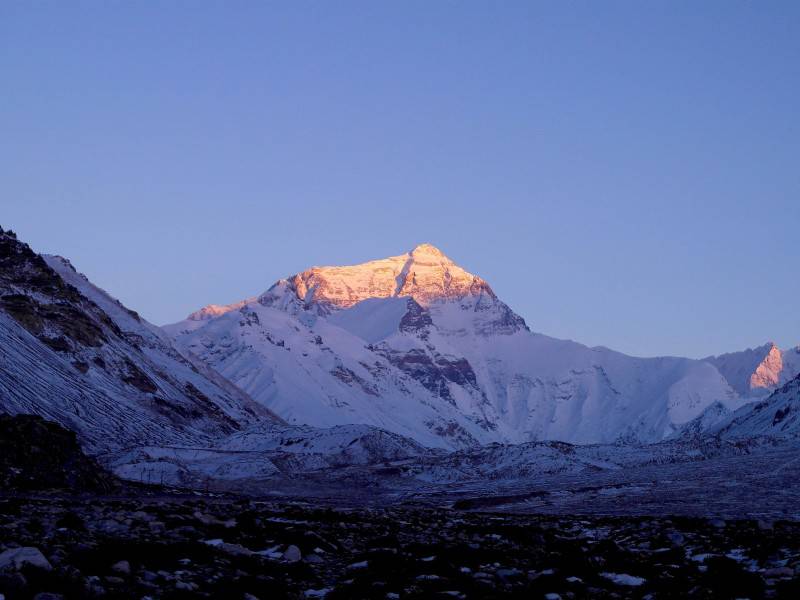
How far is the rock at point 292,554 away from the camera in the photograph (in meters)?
19.3

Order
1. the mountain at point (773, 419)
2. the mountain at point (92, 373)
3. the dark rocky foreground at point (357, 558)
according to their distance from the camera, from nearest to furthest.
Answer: the dark rocky foreground at point (357, 558)
the mountain at point (92, 373)
the mountain at point (773, 419)

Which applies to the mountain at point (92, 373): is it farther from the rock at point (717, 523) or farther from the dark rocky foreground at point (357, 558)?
the rock at point (717, 523)

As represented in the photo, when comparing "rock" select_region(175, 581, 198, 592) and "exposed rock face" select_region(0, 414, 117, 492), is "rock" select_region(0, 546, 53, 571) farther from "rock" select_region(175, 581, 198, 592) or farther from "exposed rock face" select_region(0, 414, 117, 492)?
"exposed rock face" select_region(0, 414, 117, 492)

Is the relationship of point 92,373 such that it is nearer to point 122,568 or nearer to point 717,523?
point 717,523

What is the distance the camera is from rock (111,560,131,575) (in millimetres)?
15150

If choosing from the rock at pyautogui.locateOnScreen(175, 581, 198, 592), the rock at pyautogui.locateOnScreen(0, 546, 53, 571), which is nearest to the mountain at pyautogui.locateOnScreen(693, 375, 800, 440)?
the rock at pyautogui.locateOnScreen(175, 581, 198, 592)

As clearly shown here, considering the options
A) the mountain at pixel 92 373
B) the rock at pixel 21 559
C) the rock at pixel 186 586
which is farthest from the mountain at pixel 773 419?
the rock at pixel 21 559

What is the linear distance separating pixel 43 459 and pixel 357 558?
80.6ft

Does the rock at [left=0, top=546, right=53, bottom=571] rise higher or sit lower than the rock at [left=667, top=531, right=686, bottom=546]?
higher

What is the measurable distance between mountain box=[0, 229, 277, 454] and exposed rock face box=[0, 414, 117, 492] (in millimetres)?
28775

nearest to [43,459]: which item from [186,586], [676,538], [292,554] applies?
[292,554]

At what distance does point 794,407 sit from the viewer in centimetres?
11444

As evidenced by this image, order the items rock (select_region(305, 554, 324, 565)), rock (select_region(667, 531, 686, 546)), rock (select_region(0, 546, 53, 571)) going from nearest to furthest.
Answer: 1. rock (select_region(0, 546, 53, 571))
2. rock (select_region(305, 554, 324, 565))
3. rock (select_region(667, 531, 686, 546))

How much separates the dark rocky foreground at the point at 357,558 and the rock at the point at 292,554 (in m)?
0.04
